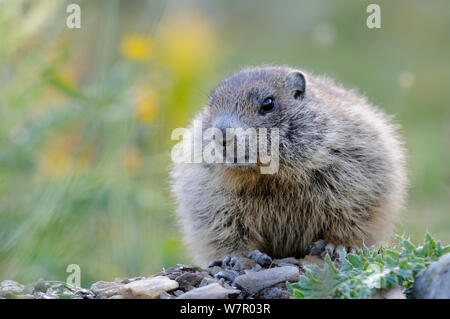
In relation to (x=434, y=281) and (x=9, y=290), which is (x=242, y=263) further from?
(x=434, y=281)

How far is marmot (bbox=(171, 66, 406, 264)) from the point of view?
19.0 feet

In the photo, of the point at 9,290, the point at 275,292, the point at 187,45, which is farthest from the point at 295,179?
the point at 187,45

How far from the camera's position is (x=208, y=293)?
13.7ft

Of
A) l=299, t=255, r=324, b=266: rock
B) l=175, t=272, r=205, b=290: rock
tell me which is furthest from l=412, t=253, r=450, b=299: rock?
l=299, t=255, r=324, b=266: rock

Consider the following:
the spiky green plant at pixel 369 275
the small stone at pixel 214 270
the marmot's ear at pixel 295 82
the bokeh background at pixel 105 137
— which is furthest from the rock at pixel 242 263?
the bokeh background at pixel 105 137

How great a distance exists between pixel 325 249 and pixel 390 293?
6.68 ft

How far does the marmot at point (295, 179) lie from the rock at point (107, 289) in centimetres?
140

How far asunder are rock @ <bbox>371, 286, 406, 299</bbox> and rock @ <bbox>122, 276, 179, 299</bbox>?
52.3 inches

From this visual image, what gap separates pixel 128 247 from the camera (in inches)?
301

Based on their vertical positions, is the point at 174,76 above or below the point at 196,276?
above

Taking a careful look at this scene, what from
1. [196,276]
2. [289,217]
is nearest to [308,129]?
[289,217]

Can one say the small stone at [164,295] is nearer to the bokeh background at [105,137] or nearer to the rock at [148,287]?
the rock at [148,287]
